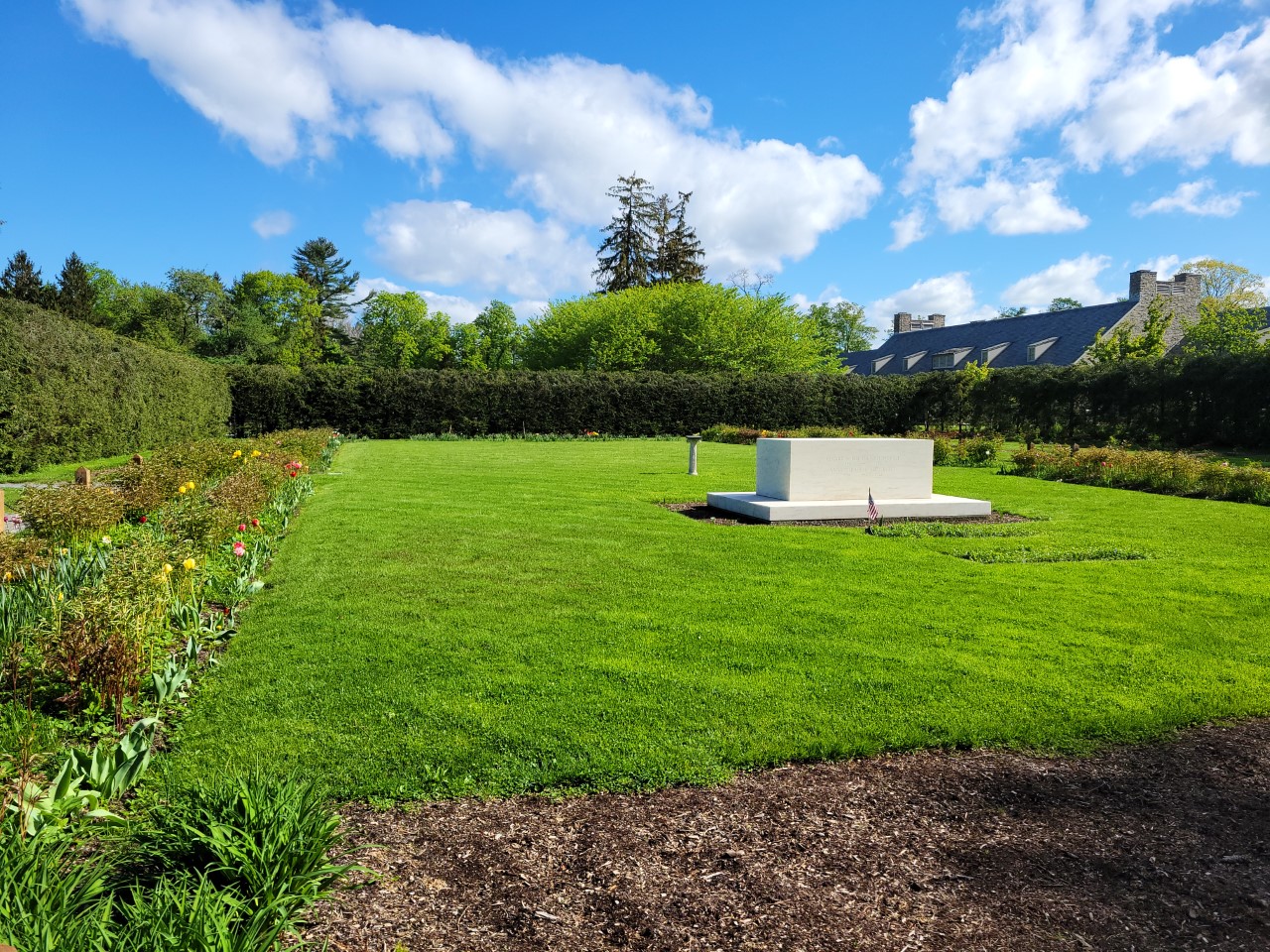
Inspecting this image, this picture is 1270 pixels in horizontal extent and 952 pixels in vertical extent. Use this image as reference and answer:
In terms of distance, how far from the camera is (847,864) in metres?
2.54

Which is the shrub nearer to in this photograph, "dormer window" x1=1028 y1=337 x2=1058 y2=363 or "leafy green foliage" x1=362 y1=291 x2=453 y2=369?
"dormer window" x1=1028 y1=337 x2=1058 y2=363

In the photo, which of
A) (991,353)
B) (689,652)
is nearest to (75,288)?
(689,652)

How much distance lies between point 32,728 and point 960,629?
4872mm

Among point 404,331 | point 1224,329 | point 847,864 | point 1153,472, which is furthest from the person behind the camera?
point 404,331

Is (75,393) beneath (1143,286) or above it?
beneath

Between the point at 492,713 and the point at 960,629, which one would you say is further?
the point at 960,629

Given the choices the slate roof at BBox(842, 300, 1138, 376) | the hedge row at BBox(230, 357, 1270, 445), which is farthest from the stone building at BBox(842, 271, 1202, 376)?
the hedge row at BBox(230, 357, 1270, 445)

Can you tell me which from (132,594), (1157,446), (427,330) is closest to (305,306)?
(427,330)

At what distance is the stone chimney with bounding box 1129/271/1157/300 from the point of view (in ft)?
Result: 126

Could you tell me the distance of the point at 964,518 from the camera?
395 inches

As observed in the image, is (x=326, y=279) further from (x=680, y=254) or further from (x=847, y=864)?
(x=847, y=864)

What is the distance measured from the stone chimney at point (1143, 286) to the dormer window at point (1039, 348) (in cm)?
409

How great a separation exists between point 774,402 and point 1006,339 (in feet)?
64.7

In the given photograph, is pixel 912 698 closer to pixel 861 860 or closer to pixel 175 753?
pixel 861 860
